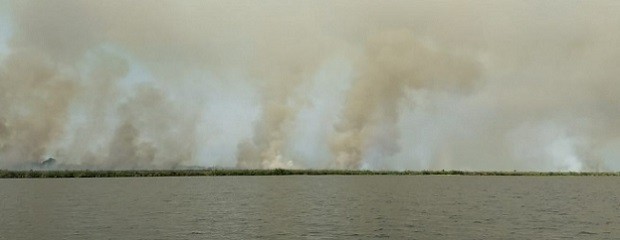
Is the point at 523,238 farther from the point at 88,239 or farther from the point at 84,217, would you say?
the point at 84,217

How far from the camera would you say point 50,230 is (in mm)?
63344

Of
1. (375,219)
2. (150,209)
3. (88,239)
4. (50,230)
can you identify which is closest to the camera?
(88,239)

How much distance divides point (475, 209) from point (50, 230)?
222 feet

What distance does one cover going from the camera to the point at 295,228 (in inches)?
2549

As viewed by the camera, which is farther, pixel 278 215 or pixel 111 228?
pixel 278 215

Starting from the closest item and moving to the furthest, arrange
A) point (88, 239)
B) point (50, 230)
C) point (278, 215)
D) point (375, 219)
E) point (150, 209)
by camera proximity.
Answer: point (88, 239) < point (50, 230) < point (375, 219) < point (278, 215) < point (150, 209)

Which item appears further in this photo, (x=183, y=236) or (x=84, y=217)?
(x=84, y=217)

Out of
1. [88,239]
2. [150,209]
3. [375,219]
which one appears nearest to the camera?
[88,239]

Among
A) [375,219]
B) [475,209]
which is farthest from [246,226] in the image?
[475,209]

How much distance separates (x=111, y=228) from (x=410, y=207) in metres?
53.0

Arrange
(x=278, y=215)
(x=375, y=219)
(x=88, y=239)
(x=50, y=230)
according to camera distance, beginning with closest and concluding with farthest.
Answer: (x=88, y=239), (x=50, y=230), (x=375, y=219), (x=278, y=215)

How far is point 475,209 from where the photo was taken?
90812 mm

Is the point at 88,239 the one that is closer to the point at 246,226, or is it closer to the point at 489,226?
the point at 246,226

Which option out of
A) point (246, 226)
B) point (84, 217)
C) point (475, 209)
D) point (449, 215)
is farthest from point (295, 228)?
point (475, 209)
